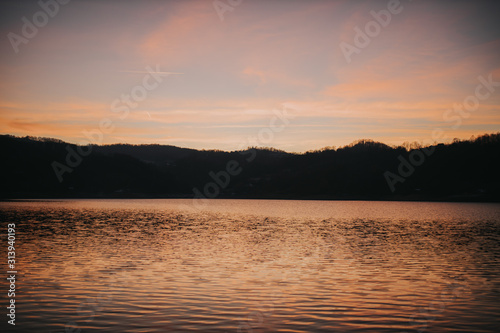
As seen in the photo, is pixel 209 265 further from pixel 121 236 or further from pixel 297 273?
pixel 121 236

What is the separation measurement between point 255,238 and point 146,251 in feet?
65.0

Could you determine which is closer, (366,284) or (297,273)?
(366,284)

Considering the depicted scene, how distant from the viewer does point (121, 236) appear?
63094 mm

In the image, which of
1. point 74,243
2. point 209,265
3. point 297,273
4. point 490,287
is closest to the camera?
point 490,287

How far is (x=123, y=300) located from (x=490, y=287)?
23.6 m

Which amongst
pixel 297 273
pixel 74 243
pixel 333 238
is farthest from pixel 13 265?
pixel 333 238

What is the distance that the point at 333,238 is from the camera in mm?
63156

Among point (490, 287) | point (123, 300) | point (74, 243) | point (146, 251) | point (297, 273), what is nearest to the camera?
point (123, 300)

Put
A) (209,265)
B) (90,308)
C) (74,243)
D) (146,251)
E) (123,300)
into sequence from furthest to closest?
1. (74,243)
2. (146,251)
3. (209,265)
4. (123,300)
5. (90,308)

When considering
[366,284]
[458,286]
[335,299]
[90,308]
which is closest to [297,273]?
[366,284]

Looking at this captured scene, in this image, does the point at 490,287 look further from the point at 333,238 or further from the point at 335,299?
the point at 333,238

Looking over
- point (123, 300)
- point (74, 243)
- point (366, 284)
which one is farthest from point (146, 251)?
point (366, 284)

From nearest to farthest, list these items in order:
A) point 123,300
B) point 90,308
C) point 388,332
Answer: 1. point 388,332
2. point 90,308
3. point 123,300

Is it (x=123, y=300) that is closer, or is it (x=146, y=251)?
(x=123, y=300)
